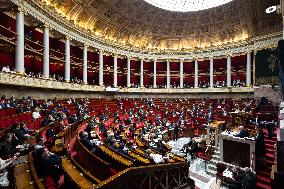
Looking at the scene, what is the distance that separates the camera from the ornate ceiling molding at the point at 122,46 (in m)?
15.7

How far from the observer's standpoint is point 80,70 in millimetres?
25188

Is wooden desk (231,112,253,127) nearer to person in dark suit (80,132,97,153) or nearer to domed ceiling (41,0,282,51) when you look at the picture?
person in dark suit (80,132,97,153)

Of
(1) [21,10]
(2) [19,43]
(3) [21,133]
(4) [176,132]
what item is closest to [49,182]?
(3) [21,133]

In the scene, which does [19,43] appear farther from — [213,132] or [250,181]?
[250,181]

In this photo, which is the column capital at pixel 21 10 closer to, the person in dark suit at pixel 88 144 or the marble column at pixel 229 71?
the person in dark suit at pixel 88 144

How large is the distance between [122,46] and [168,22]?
7075 mm

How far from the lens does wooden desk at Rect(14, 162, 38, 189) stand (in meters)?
3.88

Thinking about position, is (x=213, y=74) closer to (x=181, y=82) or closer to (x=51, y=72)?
(x=181, y=82)

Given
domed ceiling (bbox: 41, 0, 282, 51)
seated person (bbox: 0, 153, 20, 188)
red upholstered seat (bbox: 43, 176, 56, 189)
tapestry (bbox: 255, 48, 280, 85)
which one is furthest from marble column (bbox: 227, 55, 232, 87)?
seated person (bbox: 0, 153, 20, 188)

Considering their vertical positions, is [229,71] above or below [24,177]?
above

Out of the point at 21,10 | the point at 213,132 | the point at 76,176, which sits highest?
the point at 21,10

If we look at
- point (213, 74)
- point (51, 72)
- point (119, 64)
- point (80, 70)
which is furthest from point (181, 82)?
point (51, 72)

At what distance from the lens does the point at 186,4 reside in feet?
90.8

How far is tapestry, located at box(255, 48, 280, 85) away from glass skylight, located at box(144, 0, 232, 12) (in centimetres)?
807
